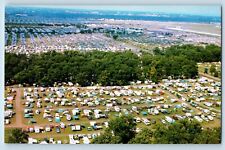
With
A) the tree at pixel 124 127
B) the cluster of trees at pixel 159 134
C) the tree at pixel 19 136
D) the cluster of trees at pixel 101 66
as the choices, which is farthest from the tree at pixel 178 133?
the tree at pixel 19 136

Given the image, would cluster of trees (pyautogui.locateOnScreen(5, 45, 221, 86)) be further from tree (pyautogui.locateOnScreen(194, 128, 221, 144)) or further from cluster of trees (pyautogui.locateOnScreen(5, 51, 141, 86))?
tree (pyautogui.locateOnScreen(194, 128, 221, 144))

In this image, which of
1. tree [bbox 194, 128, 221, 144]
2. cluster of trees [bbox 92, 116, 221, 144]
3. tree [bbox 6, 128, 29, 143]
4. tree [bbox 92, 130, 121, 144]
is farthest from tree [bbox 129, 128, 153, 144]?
tree [bbox 6, 128, 29, 143]

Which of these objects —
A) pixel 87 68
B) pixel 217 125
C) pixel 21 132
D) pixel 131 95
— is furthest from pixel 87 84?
pixel 217 125

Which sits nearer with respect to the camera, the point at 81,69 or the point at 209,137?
the point at 209,137

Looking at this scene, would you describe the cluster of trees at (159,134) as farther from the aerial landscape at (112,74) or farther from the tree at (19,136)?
the tree at (19,136)

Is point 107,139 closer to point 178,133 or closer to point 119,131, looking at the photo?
point 119,131

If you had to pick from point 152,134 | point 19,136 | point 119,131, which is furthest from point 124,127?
point 19,136
